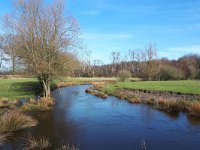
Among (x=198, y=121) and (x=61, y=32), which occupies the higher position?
(x=61, y=32)

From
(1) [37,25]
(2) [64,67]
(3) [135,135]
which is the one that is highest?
(1) [37,25]

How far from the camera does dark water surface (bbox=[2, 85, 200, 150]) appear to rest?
15516 millimetres

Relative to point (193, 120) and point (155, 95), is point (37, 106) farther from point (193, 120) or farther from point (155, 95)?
point (155, 95)

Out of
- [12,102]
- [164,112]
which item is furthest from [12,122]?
[164,112]

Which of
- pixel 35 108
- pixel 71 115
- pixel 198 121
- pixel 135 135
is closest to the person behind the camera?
pixel 135 135

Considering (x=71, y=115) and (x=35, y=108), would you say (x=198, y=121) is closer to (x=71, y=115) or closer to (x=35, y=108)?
(x=71, y=115)

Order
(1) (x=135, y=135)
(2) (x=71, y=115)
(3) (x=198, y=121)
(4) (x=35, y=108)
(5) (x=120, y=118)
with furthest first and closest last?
(4) (x=35, y=108), (2) (x=71, y=115), (5) (x=120, y=118), (3) (x=198, y=121), (1) (x=135, y=135)

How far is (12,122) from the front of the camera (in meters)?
18.5

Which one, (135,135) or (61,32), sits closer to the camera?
(135,135)

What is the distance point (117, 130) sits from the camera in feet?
62.3

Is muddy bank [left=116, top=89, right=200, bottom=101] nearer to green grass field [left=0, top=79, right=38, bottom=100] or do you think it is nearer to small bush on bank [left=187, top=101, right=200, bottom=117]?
small bush on bank [left=187, top=101, right=200, bottom=117]

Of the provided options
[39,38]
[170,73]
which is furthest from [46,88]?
[170,73]

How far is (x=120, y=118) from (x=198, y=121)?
6229mm

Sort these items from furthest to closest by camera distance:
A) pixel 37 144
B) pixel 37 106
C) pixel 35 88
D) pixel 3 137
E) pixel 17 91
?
pixel 35 88
pixel 17 91
pixel 37 106
pixel 3 137
pixel 37 144
